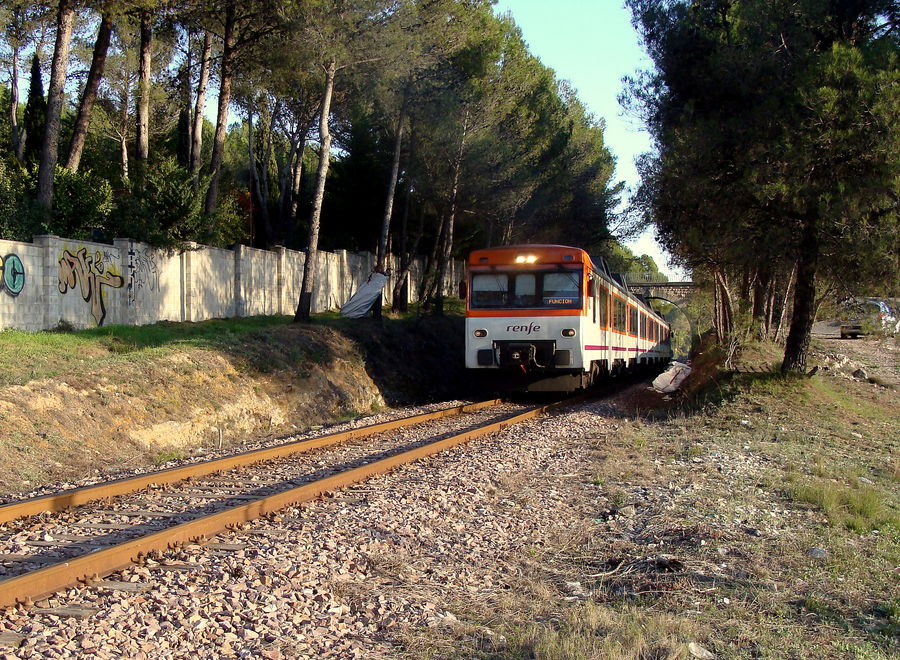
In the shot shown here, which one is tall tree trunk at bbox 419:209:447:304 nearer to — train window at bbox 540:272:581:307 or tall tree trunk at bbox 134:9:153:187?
tall tree trunk at bbox 134:9:153:187

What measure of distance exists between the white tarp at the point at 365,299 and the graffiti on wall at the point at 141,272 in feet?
22.4

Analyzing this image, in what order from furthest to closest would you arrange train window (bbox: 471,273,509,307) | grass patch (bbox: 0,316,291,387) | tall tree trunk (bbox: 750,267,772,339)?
tall tree trunk (bbox: 750,267,772,339) → train window (bbox: 471,273,509,307) → grass patch (bbox: 0,316,291,387)

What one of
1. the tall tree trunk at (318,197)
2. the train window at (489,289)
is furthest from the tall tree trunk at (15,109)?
the train window at (489,289)

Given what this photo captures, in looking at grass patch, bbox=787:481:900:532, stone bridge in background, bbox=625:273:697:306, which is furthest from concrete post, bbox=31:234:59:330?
stone bridge in background, bbox=625:273:697:306

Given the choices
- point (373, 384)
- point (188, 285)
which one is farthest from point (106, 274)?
point (373, 384)

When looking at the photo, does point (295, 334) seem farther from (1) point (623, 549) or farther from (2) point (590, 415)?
(1) point (623, 549)

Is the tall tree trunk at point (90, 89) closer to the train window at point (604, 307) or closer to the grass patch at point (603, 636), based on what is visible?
the train window at point (604, 307)

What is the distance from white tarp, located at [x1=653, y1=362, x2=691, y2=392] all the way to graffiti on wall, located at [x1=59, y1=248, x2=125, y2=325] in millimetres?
13234

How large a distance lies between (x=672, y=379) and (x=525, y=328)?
7.62 metres

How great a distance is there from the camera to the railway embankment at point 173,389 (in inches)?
384

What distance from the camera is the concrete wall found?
1448cm

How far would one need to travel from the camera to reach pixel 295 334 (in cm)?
1791

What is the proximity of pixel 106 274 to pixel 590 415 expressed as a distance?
422 inches

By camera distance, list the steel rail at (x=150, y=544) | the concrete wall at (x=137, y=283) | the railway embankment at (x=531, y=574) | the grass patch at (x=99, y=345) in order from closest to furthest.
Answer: the railway embankment at (x=531, y=574)
the steel rail at (x=150, y=544)
the grass patch at (x=99, y=345)
the concrete wall at (x=137, y=283)
